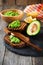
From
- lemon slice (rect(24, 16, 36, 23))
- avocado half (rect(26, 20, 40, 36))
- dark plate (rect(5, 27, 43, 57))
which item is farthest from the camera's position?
lemon slice (rect(24, 16, 36, 23))

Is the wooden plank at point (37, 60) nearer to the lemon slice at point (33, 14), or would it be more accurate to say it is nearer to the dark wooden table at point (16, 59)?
the dark wooden table at point (16, 59)

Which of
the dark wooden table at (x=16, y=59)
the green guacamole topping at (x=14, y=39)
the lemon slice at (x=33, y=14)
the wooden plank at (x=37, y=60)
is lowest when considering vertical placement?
the wooden plank at (x=37, y=60)

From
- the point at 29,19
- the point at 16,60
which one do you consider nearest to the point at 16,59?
the point at 16,60

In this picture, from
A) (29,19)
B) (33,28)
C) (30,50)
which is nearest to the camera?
(30,50)

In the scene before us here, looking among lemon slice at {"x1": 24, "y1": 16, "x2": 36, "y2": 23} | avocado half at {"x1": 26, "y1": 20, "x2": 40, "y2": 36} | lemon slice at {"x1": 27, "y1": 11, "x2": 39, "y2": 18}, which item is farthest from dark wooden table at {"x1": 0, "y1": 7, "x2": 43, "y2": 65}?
lemon slice at {"x1": 27, "y1": 11, "x2": 39, "y2": 18}

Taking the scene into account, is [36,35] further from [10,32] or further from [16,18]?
[16,18]

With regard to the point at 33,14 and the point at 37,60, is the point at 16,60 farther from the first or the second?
the point at 33,14

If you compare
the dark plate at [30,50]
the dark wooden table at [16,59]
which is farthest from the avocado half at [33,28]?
the dark wooden table at [16,59]

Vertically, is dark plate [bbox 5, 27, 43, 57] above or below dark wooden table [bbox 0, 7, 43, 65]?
above

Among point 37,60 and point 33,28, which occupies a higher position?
point 33,28

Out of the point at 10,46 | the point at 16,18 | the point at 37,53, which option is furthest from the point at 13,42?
the point at 16,18

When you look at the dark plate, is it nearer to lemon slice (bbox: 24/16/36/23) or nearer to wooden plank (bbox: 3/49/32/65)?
wooden plank (bbox: 3/49/32/65)
